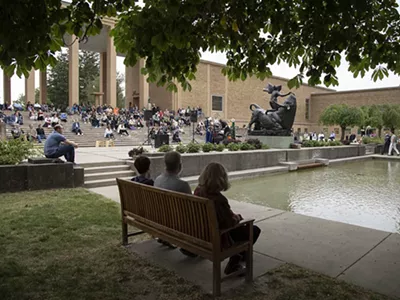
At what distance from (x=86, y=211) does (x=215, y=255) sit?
376 centimetres

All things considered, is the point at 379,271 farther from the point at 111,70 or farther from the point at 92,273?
the point at 111,70

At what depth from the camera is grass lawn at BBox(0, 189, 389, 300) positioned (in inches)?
123

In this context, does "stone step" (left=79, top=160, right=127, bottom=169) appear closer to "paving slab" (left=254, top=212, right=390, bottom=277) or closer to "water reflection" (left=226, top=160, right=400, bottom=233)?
"water reflection" (left=226, top=160, right=400, bottom=233)

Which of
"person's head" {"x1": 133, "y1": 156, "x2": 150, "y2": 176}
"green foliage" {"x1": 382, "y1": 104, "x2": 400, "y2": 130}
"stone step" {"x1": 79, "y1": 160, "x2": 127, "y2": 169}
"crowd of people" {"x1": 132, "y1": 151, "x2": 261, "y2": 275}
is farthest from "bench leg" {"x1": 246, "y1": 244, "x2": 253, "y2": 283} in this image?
"green foliage" {"x1": 382, "y1": 104, "x2": 400, "y2": 130}

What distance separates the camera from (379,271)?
12.1 feet

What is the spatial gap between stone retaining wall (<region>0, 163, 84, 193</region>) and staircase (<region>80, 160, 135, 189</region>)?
578 millimetres

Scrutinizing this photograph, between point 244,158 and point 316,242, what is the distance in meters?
9.23

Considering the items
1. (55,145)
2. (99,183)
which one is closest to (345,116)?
(99,183)

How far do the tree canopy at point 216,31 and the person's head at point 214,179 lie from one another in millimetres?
1318

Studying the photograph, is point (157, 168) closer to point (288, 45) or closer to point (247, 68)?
point (247, 68)

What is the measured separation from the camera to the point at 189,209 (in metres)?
3.24

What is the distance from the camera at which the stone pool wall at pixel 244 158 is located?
37.4 feet

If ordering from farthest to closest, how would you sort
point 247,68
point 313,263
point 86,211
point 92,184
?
1. point 92,184
2. point 86,211
3. point 247,68
4. point 313,263

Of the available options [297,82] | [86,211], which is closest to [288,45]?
[297,82]
